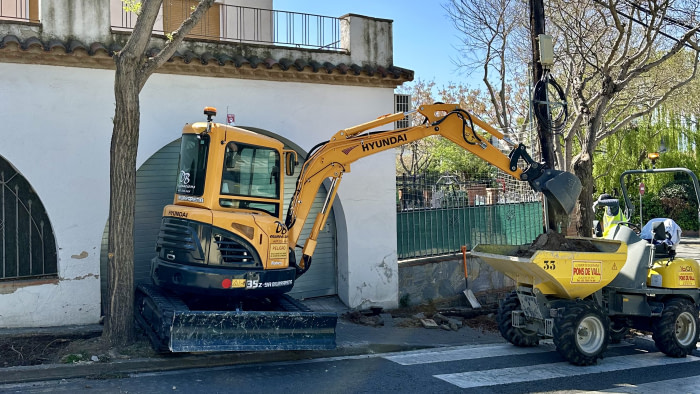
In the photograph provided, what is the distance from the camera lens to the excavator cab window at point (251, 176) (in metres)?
8.56

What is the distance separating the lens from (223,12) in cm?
1469

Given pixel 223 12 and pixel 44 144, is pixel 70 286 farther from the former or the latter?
pixel 223 12

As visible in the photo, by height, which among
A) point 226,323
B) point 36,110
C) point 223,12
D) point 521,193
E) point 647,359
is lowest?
point 647,359

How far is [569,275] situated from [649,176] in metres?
24.4

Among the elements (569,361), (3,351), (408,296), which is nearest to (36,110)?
(3,351)

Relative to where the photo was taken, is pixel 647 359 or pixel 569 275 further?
pixel 647 359

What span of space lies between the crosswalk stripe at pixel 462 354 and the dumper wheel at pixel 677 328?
5.12 ft

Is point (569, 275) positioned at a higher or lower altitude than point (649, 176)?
lower

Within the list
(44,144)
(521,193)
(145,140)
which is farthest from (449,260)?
(44,144)

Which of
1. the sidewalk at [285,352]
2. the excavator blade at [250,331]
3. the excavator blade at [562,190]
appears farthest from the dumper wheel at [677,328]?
the excavator blade at [250,331]

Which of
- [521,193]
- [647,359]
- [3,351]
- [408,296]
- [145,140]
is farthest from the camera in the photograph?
[521,193]

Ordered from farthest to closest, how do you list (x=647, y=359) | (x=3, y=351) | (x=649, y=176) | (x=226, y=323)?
(x=649, y=176) < (x=647, y=359) < (x=3, y=351) < (x=226, y=323)

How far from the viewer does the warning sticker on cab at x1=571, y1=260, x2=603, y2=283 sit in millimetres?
8706

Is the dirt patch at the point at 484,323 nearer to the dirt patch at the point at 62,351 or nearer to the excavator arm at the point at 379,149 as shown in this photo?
the excavator arm at the point at 379,149
